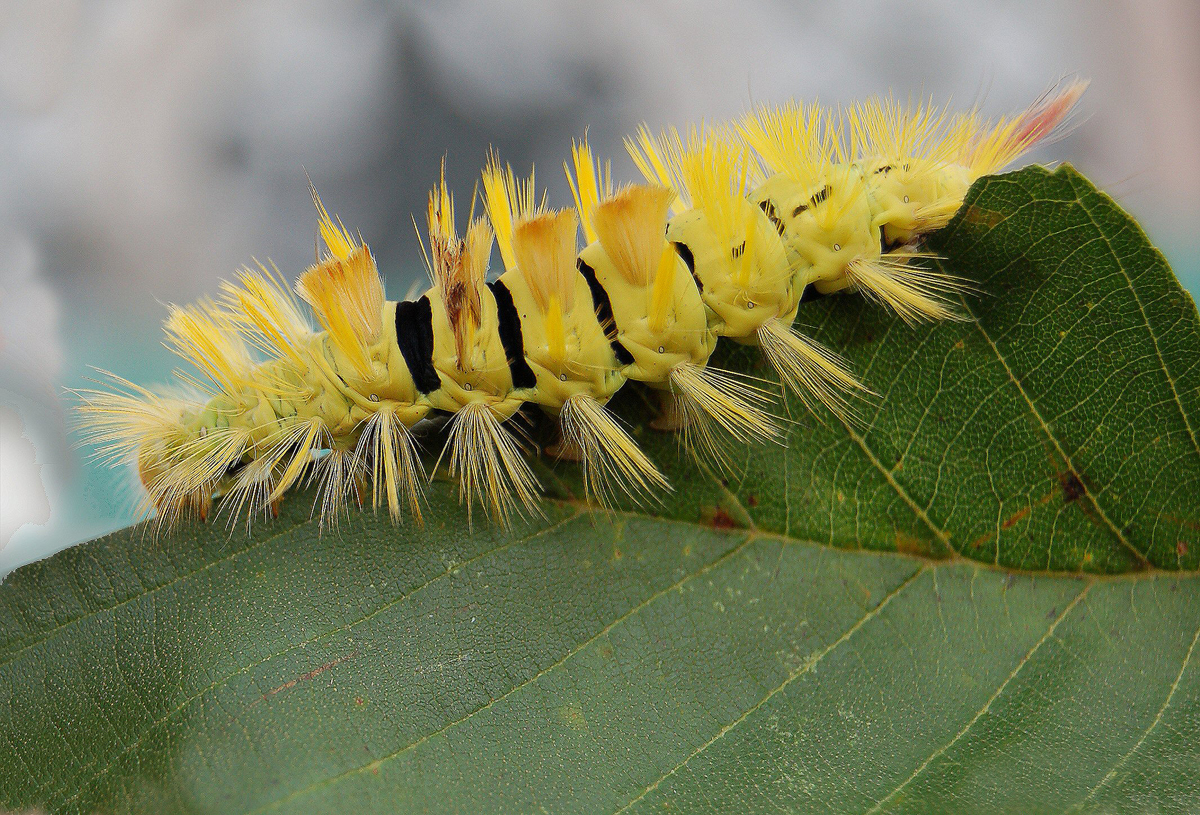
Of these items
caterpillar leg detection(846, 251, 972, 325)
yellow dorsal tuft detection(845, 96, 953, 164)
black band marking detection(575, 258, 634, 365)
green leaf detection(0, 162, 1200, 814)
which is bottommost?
green leaf detection(0, 162, 1200, 814)

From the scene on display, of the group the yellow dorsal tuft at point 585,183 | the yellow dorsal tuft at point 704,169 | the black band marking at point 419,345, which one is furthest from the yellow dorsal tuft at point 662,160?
the black band marking at point 419,345

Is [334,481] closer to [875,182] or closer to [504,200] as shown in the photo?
[504,200]

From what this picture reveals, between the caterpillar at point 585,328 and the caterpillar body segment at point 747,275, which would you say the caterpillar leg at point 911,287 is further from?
the caterpillar body segment at point 747,275

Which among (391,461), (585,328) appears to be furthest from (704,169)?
(391,461)

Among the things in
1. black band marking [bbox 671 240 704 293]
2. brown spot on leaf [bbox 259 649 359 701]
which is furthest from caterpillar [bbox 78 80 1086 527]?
brown spot on leaf [bbox 259 649 359 701]

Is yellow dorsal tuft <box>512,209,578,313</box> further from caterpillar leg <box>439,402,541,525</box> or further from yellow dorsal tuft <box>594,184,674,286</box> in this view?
caterpillar leg <box>439,402,541,525</box>

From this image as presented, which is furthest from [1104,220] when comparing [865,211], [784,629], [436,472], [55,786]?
[55,786]
